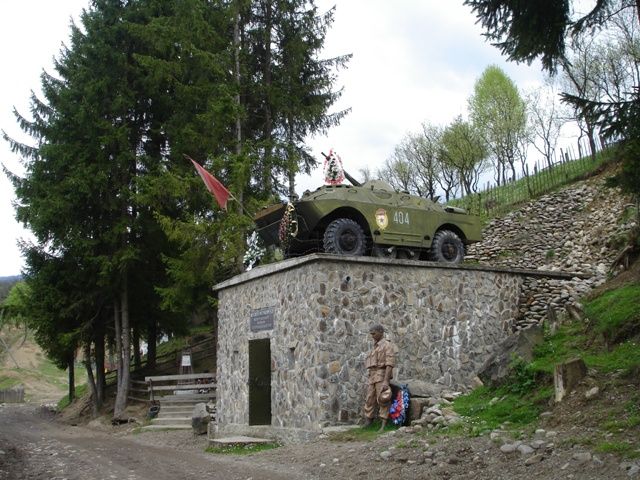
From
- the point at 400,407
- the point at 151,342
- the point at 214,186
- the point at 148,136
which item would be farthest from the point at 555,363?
the point at 151,342

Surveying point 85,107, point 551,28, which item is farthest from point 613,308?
point 85,107

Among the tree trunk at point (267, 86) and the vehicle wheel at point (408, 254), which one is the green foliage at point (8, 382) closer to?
the tree trunk at point (267, 86)

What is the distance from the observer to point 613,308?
11.5 metres

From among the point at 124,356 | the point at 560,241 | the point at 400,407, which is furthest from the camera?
the point at 124,356

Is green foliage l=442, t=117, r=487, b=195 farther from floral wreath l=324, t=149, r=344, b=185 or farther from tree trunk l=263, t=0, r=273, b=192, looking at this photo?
floral wreath l=324, t=149, r=344, b=185

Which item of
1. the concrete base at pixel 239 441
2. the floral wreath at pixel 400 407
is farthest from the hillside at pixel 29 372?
the floral wreath at pixel 400 407

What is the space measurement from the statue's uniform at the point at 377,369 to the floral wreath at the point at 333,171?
4.35m

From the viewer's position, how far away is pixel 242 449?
12.8m

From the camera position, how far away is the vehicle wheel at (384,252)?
14.3m

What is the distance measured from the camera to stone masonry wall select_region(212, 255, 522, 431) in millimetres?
12539

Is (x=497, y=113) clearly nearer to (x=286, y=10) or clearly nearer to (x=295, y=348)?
(x=286, y=10)

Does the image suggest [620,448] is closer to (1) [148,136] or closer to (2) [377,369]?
(2) [377,369]

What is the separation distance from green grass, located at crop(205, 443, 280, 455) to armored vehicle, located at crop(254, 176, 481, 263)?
3.89 m

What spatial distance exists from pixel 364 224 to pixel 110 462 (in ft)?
21.8
